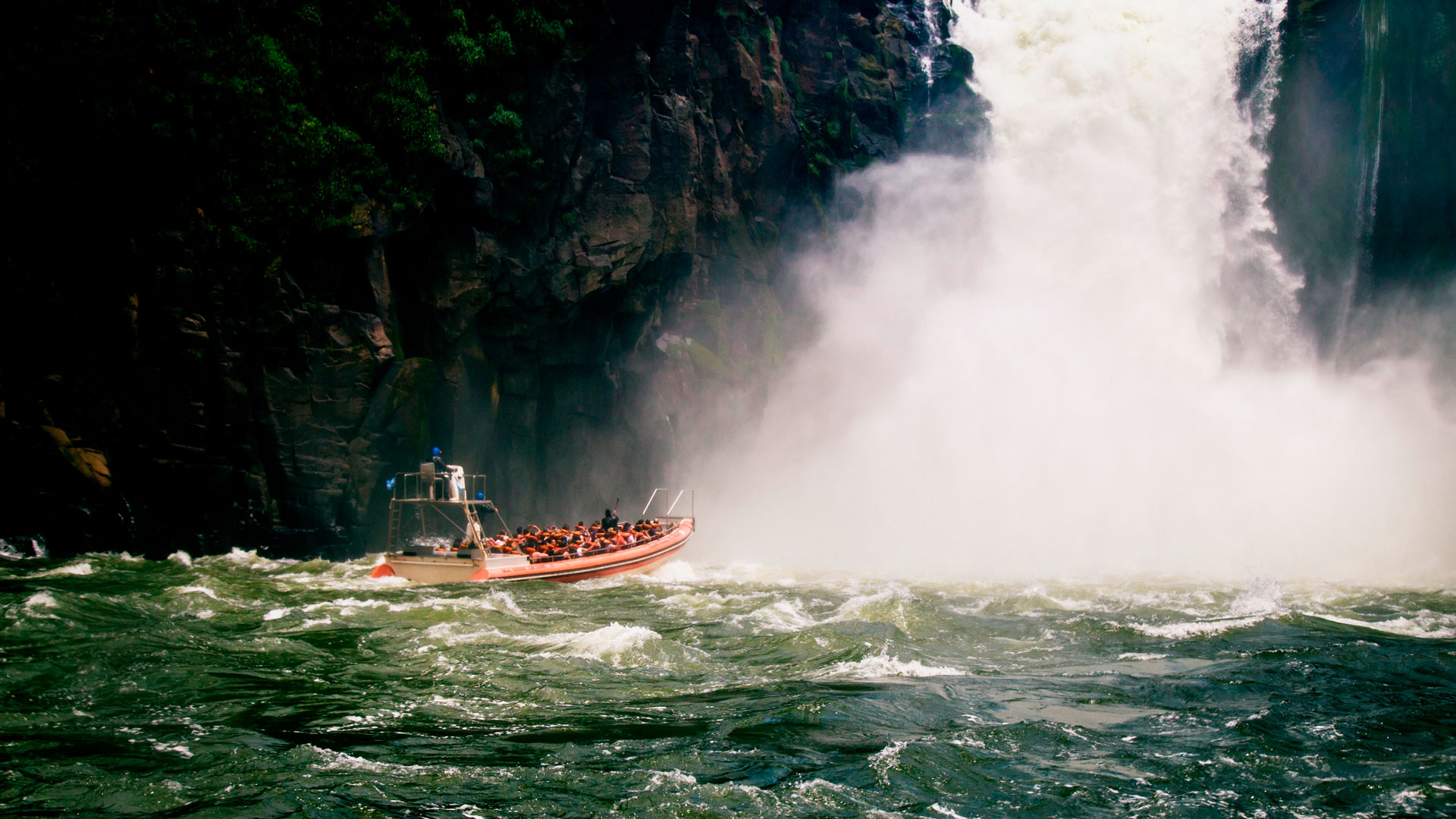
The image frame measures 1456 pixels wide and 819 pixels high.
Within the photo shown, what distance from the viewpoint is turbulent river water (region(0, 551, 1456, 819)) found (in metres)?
7.01

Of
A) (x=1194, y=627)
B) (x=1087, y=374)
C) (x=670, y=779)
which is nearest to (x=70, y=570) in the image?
(x=670, y=779)

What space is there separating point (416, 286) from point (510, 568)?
8.98 m

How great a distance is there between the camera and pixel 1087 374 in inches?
1308

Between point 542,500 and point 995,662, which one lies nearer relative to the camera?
point 995,662

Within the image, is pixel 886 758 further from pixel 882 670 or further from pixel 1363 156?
pixel 1363 156

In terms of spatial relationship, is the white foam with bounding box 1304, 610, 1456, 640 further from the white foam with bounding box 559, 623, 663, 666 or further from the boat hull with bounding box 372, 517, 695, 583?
the boat hull with bounding box 372, 517, 695, 583

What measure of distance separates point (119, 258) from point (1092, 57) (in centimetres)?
3613

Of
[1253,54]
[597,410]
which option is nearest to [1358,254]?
[1253,54]

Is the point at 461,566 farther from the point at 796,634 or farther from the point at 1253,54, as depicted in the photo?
the point at 1253,54

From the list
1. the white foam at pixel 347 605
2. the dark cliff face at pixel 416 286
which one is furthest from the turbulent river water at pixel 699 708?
the dark cliff face at pixel 416 286

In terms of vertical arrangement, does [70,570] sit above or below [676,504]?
below

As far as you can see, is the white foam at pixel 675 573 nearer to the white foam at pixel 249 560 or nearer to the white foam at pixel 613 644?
the white foam at pixel 613 644

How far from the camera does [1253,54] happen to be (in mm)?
34969

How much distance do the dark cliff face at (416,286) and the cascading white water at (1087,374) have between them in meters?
4.47
